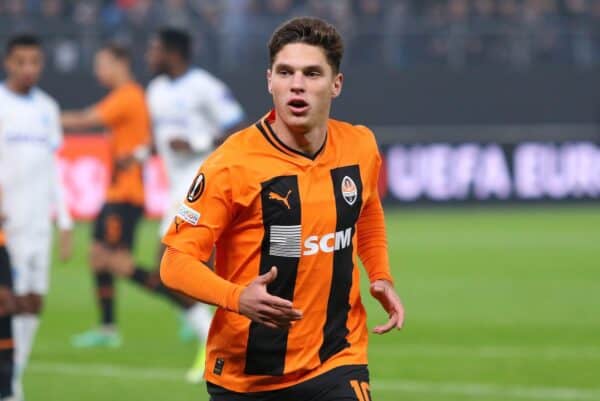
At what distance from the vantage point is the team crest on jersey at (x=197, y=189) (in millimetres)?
5129

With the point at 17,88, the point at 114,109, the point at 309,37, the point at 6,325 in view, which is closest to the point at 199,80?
the point at 114,109

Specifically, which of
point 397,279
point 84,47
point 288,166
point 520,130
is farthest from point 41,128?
point 520,130

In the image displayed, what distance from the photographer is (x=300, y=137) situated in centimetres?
533

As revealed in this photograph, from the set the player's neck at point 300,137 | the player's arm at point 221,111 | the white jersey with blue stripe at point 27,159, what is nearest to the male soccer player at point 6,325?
the white jersey with blue stripe at point 27,159

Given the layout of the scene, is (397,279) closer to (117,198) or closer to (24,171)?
(117,198)

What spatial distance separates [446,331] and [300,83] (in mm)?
7523

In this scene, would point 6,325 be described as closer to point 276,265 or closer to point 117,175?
point 276,265

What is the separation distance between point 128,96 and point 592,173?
14.0m

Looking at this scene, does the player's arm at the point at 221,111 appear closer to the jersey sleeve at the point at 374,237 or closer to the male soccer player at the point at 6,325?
the male soccer player at the point at 6,325

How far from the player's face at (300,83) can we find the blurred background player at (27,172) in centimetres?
436

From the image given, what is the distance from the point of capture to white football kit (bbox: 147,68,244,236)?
11.0 meters

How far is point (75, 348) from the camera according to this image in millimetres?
11672

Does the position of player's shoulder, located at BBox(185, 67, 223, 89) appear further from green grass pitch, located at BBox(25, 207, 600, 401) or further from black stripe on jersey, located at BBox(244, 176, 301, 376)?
black stripe on jersey, located at BBox(244, 176, 301, 376)

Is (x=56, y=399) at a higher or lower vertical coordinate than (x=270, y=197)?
lower
